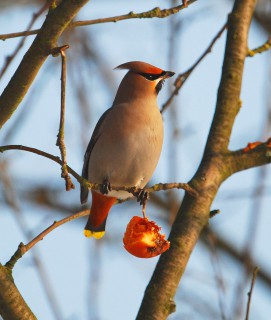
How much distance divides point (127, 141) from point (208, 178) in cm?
64

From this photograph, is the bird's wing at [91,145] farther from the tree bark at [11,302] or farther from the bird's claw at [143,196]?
the tree bark at [11,302]

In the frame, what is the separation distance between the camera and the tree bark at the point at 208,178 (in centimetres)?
289

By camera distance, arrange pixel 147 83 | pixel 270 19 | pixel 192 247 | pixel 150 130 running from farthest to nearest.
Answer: pixel 270 19 → pixel 147 83 → pixel 150 130 → pixel 192 247

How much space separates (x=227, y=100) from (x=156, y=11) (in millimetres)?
900

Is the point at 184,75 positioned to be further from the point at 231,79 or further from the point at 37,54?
the point at 37,54

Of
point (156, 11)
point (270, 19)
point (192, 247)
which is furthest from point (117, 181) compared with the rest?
point (270, 19)

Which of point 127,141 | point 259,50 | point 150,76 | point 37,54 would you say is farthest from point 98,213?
point 37,54

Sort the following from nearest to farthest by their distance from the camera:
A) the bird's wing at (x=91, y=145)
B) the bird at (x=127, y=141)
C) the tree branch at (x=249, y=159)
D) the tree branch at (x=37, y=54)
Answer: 1. the tree branch at (x=37, y=54)
2. the tree branch at (x=249, y=159)
3. the bird at (x=127, y=141)
4. the bird's wing at (x=91, y=145)

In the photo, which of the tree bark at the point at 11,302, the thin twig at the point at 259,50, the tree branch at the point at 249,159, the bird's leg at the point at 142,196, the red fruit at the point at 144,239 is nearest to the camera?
the tree bark at the point at 11,302

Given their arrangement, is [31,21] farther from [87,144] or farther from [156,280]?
[87,144]

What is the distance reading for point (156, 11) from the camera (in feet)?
8.61

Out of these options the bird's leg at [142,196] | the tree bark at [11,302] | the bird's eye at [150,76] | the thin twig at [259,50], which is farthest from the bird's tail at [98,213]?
the tree bark at [11,302]

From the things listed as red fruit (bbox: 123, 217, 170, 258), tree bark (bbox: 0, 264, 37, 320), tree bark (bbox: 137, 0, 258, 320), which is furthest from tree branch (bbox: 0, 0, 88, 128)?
tree bark (bbox: 137, 0, 258, 320)

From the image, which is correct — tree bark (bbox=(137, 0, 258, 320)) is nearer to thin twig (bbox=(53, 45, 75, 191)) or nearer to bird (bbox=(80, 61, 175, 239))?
bird (bbox=(80, 61, 175, 239))
